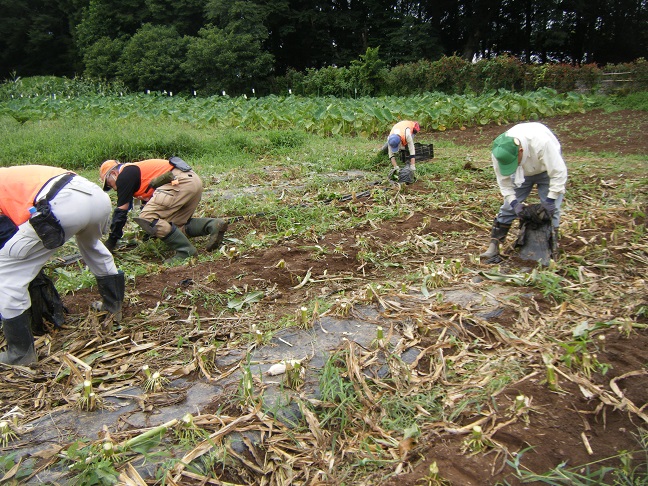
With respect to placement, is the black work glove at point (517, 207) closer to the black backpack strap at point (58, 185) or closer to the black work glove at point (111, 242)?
the black backpack strap at point (58, 185)

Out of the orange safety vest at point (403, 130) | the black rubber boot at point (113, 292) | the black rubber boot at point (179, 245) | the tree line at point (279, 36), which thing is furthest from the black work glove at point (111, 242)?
the tree line at point (279, 36)

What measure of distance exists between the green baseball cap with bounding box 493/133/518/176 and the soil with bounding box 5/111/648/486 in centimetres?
94

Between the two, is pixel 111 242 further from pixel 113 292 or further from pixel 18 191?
pixel 18 191

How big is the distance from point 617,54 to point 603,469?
30.7 metres

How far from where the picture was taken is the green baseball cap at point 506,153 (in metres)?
4.63

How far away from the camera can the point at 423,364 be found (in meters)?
3.56

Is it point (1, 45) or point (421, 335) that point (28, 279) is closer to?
point (421, 335)

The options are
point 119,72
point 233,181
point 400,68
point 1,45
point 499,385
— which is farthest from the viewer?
point 1,45

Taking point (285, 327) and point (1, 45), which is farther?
point (1, 45)

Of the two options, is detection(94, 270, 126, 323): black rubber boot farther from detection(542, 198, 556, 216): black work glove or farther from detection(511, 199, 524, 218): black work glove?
detection(542, 198, 556, 216): black work glove

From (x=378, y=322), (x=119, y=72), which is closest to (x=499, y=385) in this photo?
(x=378, y=322)

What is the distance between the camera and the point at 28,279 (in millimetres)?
3695

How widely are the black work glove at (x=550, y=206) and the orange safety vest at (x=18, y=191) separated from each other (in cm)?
407

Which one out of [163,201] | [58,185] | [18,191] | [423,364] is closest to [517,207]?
[423,364]
